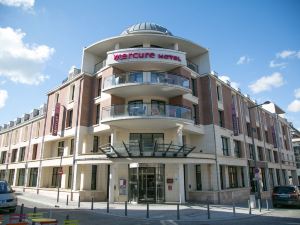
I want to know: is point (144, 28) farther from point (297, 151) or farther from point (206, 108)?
point (297, 151)

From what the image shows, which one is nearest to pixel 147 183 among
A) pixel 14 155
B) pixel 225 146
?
pixel 225 146

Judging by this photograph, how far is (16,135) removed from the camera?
4134cm

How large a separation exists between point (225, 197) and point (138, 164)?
9.60 meters

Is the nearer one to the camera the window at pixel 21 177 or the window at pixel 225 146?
the window at pixel 225 146

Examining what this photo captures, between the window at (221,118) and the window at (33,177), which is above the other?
the window at (221,118)

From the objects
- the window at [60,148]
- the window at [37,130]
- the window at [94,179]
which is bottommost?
the window at [94,179]

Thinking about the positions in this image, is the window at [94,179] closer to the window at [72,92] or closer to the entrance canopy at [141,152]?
the entrance canopy at [141,152]

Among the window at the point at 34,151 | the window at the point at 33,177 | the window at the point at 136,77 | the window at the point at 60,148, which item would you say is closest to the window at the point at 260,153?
the window at the point at 136,77

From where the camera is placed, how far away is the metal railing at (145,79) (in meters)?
21.3

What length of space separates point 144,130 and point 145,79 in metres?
4.87

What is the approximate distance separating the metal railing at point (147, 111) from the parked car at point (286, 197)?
372 inches

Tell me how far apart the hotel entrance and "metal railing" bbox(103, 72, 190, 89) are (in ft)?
24.3

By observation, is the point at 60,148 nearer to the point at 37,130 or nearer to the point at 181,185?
the point at 37,130

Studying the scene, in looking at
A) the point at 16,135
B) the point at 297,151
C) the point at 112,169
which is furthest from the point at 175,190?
the point at 297,151
